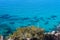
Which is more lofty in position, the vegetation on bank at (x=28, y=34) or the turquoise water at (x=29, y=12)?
the turquoise water at (x=29, y=12)

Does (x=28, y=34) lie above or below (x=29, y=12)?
below

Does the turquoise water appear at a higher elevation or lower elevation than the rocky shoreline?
higher

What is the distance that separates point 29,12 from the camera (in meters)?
22.0

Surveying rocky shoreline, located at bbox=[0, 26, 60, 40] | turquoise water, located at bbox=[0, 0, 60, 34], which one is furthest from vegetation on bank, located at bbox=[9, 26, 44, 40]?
turquoise water, located at bbox=[0, 0, 60, 34]

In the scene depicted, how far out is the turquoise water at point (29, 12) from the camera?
61.1ft

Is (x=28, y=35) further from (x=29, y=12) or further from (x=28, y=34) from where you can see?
(x=29, y=12)

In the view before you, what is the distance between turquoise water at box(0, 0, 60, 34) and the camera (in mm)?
18636

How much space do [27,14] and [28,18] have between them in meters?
1.65

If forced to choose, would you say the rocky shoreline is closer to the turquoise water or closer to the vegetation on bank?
the vegetation on bank

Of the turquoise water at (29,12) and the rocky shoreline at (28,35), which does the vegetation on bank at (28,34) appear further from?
the turquoise water at (29,12)

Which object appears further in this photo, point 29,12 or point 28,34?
point 29,12

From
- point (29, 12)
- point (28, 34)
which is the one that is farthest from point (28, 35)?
point (29, 12)

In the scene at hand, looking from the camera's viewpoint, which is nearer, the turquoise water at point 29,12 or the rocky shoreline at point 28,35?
the rocky shoreline at point 28,35

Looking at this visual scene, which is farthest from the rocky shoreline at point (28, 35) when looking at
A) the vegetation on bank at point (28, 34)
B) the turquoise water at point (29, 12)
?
the turquoise water at point (29, 12)
